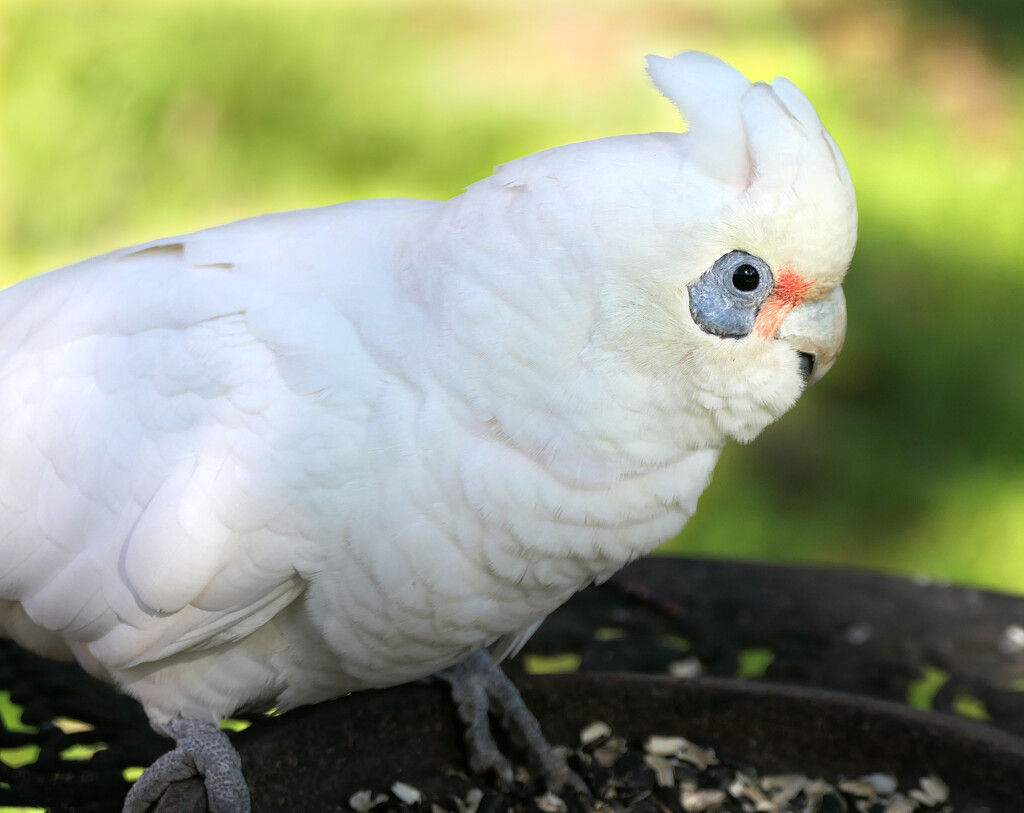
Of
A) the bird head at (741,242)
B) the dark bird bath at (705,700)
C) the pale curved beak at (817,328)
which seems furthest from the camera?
the dark bird bath at (705,700)

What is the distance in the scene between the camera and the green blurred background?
320 centimetres

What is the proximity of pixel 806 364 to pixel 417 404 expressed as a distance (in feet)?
1.60

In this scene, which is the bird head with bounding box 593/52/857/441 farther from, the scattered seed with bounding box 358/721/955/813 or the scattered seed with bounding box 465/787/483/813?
the scattered seed with bounding box 465/787/483/813

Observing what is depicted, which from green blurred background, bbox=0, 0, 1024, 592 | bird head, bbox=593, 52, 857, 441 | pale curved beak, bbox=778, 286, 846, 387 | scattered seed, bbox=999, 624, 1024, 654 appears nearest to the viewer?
bird head, bbox=593, 52, 857, 441

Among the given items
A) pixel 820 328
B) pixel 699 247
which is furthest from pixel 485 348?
pixel 820 328

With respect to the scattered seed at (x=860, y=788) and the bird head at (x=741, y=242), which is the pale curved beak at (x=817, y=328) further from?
the scattered seed at (x=860, y=788)

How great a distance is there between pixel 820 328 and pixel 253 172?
2.34 meters

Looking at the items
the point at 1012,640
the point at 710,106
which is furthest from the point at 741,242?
the point at 1012,640

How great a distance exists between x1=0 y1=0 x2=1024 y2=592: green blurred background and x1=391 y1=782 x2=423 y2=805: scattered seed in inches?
68.5

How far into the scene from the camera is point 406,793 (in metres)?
1.50

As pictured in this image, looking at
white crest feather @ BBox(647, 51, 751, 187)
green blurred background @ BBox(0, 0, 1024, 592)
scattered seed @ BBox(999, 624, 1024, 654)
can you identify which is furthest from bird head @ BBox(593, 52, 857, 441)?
green blurred background @ BBox(0, 0, 1024, 592)

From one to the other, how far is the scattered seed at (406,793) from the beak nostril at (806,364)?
2.50ft

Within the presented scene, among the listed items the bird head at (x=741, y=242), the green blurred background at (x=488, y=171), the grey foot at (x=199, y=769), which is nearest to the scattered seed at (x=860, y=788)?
the bird head at (x=741, y=242)

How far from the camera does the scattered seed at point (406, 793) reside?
1494 mm
